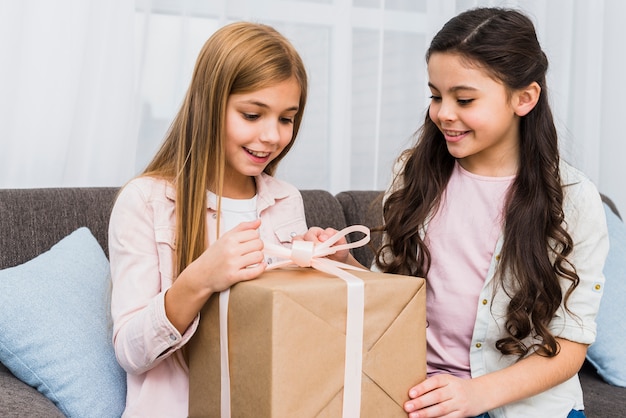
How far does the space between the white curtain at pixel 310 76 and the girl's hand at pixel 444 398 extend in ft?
3.40

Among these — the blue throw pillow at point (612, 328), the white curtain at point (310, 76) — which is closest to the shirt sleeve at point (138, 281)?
the white curtain at point (310, 76)

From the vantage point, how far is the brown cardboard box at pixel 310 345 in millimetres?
931

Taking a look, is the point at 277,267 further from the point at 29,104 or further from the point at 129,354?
Result: the point at 29,104

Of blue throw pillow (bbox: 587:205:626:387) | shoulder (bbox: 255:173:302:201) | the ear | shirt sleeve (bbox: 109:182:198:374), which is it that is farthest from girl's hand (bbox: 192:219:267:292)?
blue throw pillow (bbox: 587:205:626:387)

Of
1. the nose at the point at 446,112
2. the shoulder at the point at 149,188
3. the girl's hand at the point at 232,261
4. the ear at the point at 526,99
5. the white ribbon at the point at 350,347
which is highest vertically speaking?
the ear at the point at 526,99

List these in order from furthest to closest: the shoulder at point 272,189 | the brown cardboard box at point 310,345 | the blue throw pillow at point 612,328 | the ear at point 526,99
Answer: the blue throw pillow at point 612,328, the shoulder at point 272,189, the ear at point 526,99, the brown cardboard box at point 310,345

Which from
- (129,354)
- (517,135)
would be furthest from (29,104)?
(517,135)

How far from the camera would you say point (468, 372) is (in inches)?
52.2

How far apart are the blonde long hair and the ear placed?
38cm

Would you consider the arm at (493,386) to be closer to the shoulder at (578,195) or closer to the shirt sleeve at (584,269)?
the shirt sleeve at (584,269)

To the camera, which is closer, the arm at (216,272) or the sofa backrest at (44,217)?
the arm at (216,272)

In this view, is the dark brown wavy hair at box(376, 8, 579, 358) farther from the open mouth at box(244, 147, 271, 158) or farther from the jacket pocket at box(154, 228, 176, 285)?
the jacket pocket at box(154, 228, 176, 285)

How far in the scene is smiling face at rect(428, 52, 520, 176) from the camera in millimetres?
1256

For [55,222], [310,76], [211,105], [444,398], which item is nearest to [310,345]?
[444,398]
